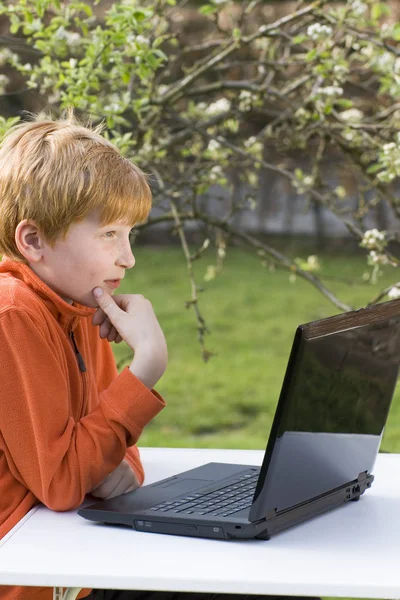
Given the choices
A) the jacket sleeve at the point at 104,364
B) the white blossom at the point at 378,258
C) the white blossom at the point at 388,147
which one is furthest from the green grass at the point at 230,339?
the jacket sleeve at the point at 104,364

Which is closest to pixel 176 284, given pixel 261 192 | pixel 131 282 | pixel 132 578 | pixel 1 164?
pixel 131 282

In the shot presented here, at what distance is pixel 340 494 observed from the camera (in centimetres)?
174

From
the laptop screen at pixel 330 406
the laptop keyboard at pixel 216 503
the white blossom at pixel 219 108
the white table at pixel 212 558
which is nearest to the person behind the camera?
the white table at pixel 212 558

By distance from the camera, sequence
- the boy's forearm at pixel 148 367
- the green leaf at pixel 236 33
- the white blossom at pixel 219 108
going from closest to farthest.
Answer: the boy's forearm at pixel 148 367 < the green leaf at pixel 236 33 < the white blossom at pixel 219 108

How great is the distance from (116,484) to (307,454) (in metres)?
0.40

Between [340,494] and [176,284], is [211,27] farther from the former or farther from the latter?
[340,494]

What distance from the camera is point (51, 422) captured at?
5.39ft

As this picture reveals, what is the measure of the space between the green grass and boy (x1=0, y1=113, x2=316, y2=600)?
2.99m

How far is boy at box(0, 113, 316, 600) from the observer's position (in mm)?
1649

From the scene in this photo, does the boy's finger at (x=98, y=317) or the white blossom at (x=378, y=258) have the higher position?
the white blossom at (x=378, y=258)

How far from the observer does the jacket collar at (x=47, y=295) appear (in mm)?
1785

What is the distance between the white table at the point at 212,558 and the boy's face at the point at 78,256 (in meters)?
0.41

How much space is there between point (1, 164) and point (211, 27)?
712cm

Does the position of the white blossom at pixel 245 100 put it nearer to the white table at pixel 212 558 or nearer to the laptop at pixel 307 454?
the laptop at pixel 307 454
